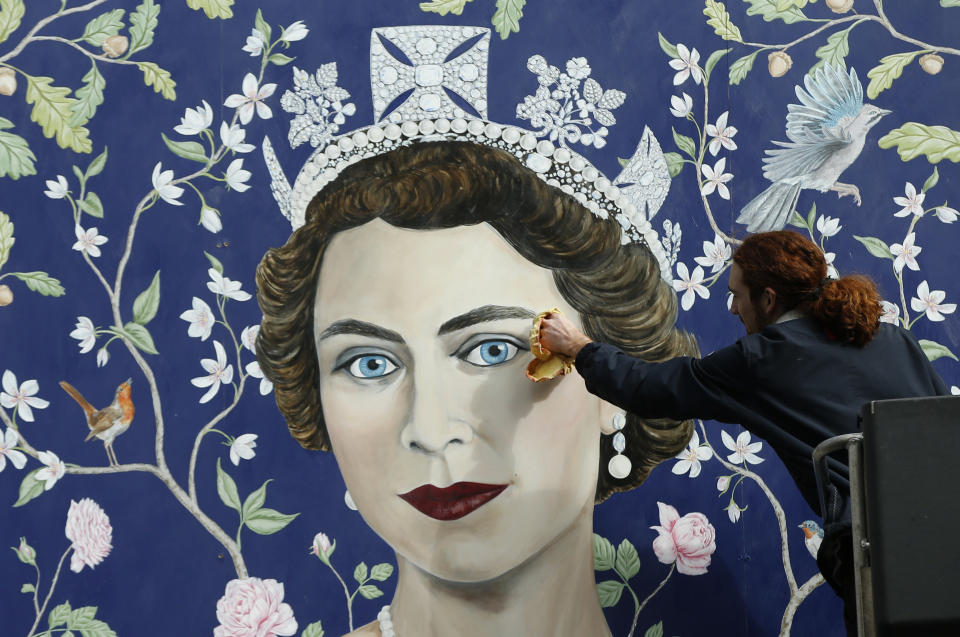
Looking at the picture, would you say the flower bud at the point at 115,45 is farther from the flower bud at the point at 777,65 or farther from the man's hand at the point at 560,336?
the flower bud at the point at 777,65

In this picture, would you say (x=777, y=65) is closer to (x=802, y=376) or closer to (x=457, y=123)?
(x=457, y=123)

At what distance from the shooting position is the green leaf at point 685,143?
289 centimetres

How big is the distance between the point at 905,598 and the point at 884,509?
13 cm

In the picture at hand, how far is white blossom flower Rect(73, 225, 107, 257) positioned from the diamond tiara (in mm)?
461

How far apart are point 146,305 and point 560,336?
105cm

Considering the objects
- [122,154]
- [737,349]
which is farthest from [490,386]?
[122,154]

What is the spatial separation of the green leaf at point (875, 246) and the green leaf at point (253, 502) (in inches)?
63.9

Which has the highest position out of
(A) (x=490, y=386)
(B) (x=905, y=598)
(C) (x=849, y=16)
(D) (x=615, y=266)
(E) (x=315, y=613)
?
(C) (x=849, y=16)

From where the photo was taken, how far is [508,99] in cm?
285

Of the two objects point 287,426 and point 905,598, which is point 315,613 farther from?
point 905,598

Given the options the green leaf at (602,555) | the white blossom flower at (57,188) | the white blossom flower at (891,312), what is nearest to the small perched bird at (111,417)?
the white blossom flower at (57,188)

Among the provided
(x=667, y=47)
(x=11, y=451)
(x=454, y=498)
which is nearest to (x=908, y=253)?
(x=667, y=47)

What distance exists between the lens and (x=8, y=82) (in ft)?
9.62

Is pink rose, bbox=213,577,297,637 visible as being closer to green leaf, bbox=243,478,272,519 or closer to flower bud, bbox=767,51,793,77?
green leaf, bbox=243,478,272,519
